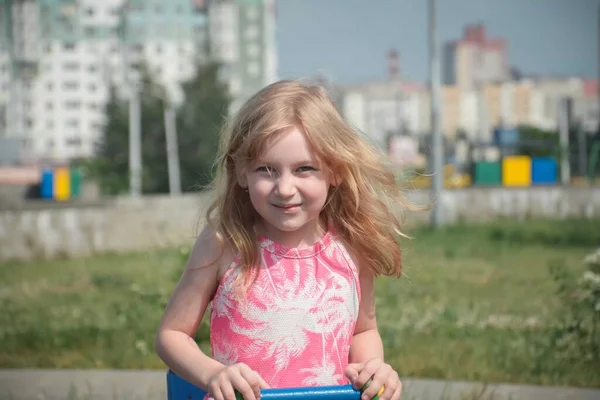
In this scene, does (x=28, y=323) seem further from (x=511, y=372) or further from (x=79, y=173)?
(x=79, y=173)

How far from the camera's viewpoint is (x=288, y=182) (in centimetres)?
229

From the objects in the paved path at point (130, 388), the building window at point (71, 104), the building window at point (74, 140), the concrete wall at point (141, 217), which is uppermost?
the building window at point (71, 104)

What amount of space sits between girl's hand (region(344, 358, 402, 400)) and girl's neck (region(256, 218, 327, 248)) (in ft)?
1.36

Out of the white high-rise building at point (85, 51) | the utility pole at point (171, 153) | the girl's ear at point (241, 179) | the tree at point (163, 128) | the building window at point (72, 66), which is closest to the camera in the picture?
the girl's ear at point (241, 179)

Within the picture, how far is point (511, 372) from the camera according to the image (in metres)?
5.39

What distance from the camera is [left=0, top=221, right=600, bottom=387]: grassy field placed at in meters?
5.57

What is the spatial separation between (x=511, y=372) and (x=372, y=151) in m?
3.16

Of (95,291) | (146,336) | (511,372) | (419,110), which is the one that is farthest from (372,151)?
(419,110)

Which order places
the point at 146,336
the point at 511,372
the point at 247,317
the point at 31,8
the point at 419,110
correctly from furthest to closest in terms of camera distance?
the point at 419,110 < the point at 31,8 < the point at 146,336 < the point at 511,372 < the point at 247,317

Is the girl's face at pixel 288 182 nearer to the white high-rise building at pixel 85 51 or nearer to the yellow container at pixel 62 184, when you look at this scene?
the yellow container at pixel 62 184

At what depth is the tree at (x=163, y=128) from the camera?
41.5m

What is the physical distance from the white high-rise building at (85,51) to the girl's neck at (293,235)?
10739cm

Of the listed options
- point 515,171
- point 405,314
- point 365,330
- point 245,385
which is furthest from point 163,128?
point 245,385

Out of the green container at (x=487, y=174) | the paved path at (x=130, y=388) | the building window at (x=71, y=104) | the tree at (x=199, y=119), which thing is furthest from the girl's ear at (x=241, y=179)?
the building window at (x=71, y=104)
